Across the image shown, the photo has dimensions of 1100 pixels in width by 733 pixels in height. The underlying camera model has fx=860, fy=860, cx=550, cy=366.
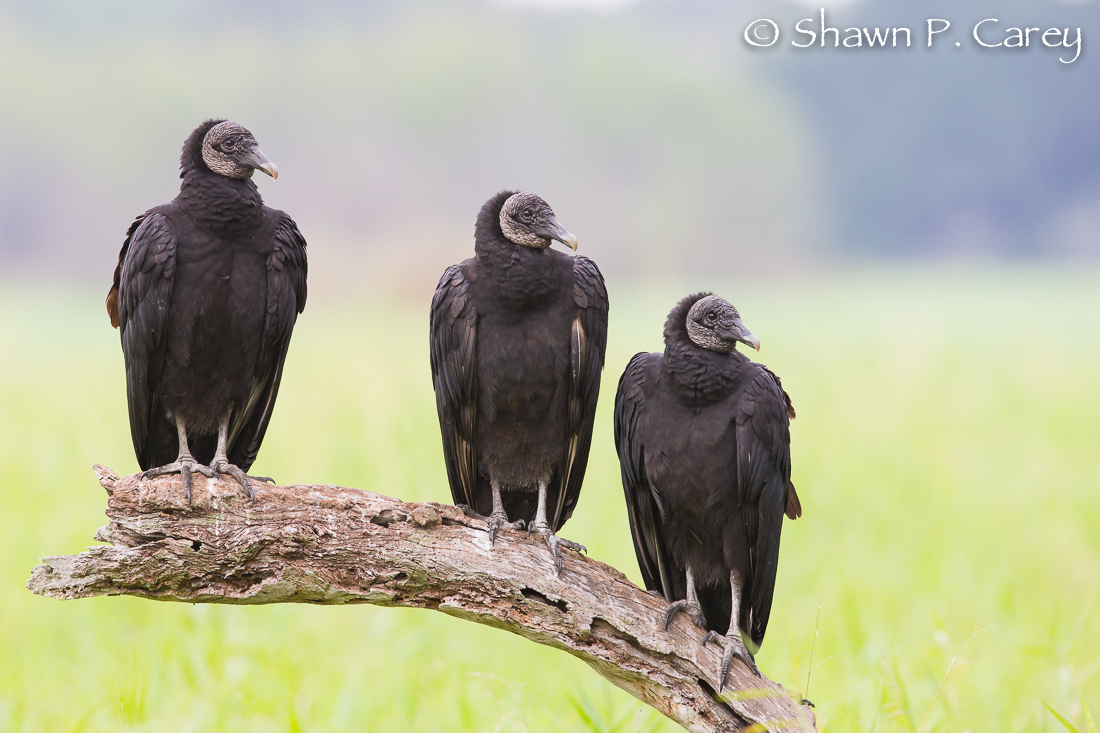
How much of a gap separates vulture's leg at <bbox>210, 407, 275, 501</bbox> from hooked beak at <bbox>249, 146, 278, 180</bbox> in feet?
3.13

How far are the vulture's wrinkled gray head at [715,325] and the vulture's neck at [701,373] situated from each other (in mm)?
35

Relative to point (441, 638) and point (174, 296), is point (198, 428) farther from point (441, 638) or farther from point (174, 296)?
point (441, 638)

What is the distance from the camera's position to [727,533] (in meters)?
3.40

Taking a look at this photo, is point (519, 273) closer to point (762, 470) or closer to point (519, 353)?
point (519, 353)

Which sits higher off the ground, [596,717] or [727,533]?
[727,533]

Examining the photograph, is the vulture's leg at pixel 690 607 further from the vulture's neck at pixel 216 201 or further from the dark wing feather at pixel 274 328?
the vulture's neck at pixel 216 201

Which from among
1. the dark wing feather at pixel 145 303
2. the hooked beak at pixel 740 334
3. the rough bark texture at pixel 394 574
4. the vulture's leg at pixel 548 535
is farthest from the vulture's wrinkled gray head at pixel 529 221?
the dark wing feather at pixel 145 303

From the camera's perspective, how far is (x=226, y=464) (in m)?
3.19

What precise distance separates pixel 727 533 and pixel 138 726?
2517mm

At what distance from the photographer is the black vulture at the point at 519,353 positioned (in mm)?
3398

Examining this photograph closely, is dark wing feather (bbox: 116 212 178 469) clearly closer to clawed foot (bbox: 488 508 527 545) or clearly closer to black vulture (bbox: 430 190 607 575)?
black vulture (bbox: 430 190 607 575)

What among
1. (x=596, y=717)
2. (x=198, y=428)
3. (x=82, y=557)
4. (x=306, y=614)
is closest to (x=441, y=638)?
(x=306, y=614)

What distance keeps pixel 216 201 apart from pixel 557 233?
52.0 inches

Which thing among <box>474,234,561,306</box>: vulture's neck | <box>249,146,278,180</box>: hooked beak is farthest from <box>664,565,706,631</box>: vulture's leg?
<box>249,146,278,180</box>: hooked beak
